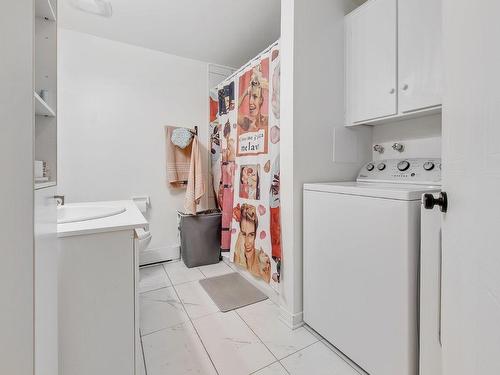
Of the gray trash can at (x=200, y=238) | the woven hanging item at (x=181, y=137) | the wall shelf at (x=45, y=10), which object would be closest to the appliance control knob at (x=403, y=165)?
the gray trash can at (x=200, y=238)

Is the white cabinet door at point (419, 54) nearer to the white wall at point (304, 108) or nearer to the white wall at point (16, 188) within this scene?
the white wall at point (304, 108)

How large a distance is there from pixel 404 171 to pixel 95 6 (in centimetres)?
262

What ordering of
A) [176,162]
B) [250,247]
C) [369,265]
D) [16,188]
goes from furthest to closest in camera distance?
[176,162]
[250,247]
[369,265]
[16,188]

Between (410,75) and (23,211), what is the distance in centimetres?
179

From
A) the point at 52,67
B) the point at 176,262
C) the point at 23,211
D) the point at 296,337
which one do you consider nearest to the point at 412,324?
the point at 296,337

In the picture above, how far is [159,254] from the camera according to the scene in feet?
8.69

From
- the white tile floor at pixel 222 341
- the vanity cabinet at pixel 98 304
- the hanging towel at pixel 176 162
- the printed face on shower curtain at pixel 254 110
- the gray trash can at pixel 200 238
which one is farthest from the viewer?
the hanging towel at pixel 176 162

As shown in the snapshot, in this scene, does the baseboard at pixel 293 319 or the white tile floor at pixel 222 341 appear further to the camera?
the baseboard at pixel 293 319

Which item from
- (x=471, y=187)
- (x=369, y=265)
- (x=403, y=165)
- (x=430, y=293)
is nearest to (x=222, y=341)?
(x=369, y=265)

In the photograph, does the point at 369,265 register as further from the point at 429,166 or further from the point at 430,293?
the point at 429,166

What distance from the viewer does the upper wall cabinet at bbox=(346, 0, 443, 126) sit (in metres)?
1.27

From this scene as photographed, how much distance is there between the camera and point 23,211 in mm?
528

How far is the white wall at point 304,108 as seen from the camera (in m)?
1.53

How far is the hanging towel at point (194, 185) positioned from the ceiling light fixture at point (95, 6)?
1351mm
